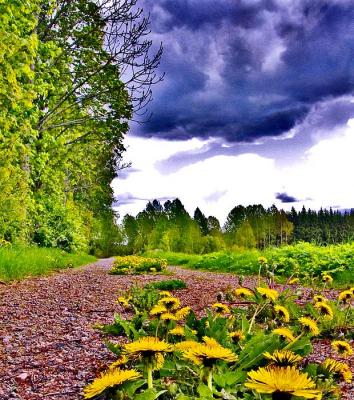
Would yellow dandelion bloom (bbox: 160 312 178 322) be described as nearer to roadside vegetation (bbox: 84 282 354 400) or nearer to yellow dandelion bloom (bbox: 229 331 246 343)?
roadside vegetation (bbox: 84 282 354 400)

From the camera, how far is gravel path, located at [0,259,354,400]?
211 cm

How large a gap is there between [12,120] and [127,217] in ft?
186

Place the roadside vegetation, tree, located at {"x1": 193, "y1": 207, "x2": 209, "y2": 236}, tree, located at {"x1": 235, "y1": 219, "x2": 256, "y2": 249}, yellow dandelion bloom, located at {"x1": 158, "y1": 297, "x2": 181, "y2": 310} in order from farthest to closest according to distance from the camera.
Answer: tree, located at {"x1": 193, "y1": 207, "x2": 209, "y2": 236} < tree, located at {"x1": 235, "y1": 219, "x2": 256, "y2": 249} < yellow dandelion bloom, located at {"x1": 158, "y1": 297, "x2": 181, "y2": 310} < the roadside vegetation

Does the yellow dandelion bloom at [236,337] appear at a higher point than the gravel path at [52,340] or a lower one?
higher

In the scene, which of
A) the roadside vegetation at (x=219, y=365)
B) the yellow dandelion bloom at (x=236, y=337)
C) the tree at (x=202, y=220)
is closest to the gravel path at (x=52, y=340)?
Answer: the roadside vegetation at (x=219, y=365)

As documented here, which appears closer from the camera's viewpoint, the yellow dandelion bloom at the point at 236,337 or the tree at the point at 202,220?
the yellow dandelion bloom at the point at 236,337

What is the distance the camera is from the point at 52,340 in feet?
9.68

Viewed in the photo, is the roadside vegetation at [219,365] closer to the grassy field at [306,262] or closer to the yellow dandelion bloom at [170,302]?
the yellow dandelion bloom at [170,302]

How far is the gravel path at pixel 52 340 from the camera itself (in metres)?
2.11

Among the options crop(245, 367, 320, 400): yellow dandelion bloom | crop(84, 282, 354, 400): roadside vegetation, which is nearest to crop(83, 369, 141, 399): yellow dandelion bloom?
crop(84, 282, 354, 400): roadside vegetation

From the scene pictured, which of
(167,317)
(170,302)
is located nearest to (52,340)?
(170,302)

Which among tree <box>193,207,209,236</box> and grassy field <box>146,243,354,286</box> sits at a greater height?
tree <box>193,207,209,236</box>

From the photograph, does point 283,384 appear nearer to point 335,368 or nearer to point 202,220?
point 335,368

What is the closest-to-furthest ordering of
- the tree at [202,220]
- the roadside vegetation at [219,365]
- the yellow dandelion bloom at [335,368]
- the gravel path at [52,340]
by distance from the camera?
the roadside vegetation at [219,365], the yellow dandelion bloom at [335,368], the gravel path at [52,340], the tree at [202,220]
